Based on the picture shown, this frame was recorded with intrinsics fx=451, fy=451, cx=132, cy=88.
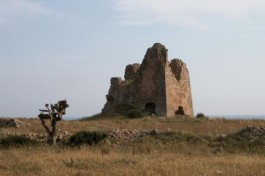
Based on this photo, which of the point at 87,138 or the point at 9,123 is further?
the point at 9,123

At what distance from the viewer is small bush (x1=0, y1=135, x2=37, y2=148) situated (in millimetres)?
18359

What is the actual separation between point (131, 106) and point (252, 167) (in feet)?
95.3

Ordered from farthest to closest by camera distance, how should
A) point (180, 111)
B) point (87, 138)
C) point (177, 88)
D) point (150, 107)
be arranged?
1. point (180, 111)
2. point (177, 88)
3. point (150, 107)
4. point (87, 138)

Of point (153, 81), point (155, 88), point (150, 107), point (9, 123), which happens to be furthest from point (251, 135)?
point (150, 107)

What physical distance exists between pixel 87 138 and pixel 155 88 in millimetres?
21423

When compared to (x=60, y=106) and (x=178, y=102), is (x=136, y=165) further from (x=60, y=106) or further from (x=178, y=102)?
(x=178, y=102)

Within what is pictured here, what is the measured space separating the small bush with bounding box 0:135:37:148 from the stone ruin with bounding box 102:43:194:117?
802 inches

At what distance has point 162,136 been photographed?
19.0 meters

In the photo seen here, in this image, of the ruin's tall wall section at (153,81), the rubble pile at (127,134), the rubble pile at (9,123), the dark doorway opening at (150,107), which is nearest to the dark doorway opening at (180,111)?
the dark doorway opening at (150,107)

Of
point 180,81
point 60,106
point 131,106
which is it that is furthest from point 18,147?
point 180,81

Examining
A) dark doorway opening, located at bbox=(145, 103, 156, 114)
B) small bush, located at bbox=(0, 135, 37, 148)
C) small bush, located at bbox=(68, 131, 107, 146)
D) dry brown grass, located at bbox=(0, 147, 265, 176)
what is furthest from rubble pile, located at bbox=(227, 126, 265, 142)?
dark doorway opening, located at bbox=(145, 103, 156, 114)

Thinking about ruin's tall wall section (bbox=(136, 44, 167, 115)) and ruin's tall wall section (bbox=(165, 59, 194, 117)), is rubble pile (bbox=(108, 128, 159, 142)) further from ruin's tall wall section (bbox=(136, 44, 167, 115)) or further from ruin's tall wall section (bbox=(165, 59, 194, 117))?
ruin's tall wall section (bbox=(136, 44, 167, 115))

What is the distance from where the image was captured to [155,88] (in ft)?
129

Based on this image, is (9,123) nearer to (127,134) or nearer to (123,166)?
(127,134)
